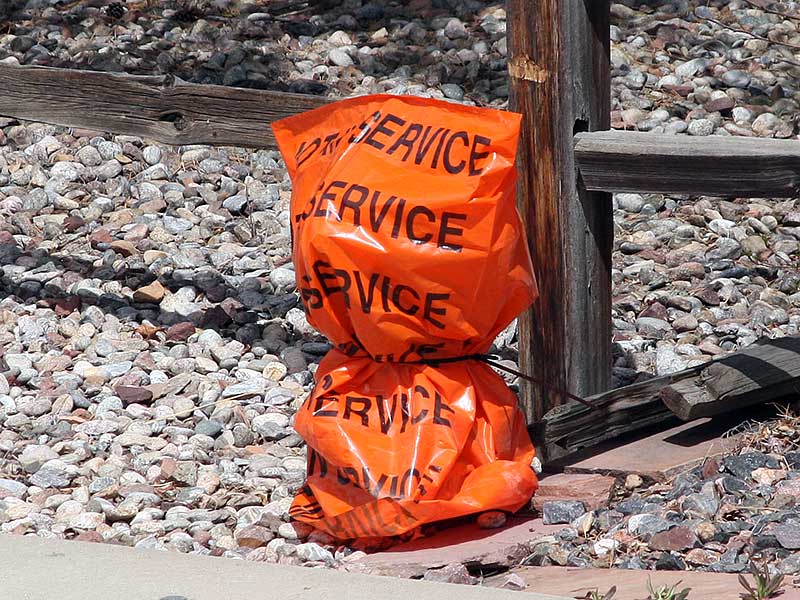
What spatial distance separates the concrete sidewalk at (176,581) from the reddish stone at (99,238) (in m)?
2.71

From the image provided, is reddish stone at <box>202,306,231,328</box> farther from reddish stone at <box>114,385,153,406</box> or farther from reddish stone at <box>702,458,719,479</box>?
reddish stone at <box>702,458,719,479</box>

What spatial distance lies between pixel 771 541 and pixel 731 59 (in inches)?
182

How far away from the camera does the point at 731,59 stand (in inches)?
273

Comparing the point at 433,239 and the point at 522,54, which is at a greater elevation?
the point at 522,54

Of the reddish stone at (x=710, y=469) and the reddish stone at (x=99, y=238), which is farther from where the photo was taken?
the reddish stone at (x=99, y=238)

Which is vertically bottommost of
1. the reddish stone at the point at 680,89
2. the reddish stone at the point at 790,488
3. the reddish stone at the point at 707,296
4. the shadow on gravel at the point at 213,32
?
the reddish stone at the point at 707,296

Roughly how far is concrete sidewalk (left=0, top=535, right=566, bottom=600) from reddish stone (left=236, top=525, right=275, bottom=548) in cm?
49

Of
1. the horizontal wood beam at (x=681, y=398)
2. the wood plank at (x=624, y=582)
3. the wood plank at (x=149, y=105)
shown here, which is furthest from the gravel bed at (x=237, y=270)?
the wood plank at (x=149, y=105)

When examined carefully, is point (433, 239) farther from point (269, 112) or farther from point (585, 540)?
point (269, 112)

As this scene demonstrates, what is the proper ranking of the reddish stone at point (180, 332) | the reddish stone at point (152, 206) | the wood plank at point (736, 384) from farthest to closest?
the reddish stone at point (152, 206) → the reddish stone at point (180, 332) → the wood plank at point (736, 384)

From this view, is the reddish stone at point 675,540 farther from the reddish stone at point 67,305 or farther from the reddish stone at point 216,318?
the reddish stone at point 67,305

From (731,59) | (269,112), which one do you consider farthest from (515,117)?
(731,59)

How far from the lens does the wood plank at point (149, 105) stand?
455 cm

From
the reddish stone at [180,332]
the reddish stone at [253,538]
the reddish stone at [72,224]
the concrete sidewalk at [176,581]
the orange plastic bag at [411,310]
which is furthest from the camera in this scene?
the reddish stone at [72,224]
